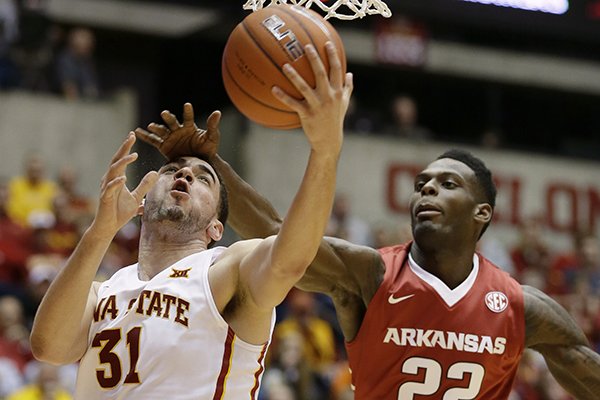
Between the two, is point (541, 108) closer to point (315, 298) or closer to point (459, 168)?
point (315, 298)

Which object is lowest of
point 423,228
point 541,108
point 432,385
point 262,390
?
point 262,390

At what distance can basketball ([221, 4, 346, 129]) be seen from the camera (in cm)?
362

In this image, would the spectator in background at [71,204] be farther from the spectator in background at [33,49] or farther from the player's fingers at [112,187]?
the player's fingers at [112,187]

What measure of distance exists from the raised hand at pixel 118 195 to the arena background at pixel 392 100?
9.02m

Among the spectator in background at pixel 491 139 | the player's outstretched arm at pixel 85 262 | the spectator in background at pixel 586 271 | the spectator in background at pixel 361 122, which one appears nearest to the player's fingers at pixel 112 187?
the player's outstretched arm at pixel 85 262

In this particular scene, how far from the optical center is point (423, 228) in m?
5.01

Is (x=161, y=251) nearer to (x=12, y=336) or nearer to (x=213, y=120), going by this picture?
(x=213, y=120)

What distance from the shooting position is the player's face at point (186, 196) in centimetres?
425

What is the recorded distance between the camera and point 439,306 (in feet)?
16.2

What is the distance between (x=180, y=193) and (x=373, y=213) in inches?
392

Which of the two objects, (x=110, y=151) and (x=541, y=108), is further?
(x=541, y=108)

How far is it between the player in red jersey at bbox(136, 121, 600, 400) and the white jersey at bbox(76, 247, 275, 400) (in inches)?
38.5

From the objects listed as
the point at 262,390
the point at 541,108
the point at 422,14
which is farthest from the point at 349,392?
the point at 541,108

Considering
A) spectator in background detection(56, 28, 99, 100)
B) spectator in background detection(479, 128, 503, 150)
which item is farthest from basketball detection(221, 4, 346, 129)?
spectator in background detection(479, 128, 503, 150)
